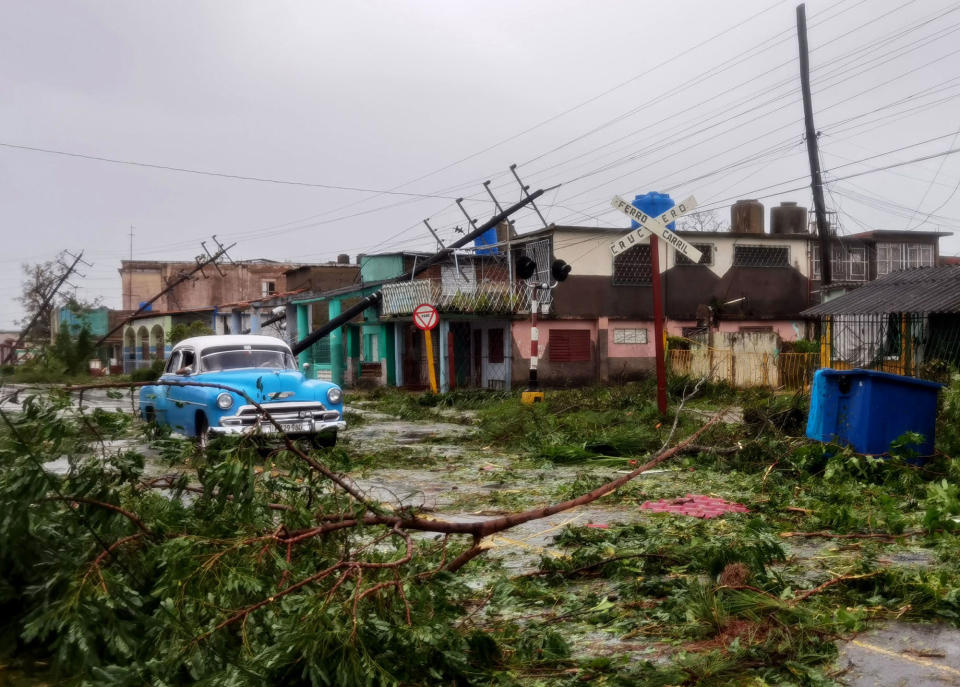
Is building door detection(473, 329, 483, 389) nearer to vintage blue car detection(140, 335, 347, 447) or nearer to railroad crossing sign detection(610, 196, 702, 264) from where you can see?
vintage blue car detection(140, 335, 347, 447)

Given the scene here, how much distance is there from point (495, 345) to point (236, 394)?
64.1ft

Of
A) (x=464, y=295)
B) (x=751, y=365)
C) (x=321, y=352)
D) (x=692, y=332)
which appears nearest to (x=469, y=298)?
(x=464, y=295)

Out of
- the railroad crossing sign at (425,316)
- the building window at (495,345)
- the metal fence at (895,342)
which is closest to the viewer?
the metal fence at (895,342)

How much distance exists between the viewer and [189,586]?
4164 mm

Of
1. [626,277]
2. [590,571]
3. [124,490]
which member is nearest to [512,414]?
[590,571]

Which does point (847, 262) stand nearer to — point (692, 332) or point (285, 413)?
point (692, 332)

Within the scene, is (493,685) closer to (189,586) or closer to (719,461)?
(189,586)

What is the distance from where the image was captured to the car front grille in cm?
1267

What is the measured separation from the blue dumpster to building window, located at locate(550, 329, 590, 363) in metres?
20.7

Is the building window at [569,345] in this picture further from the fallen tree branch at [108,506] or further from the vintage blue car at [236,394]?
the fallen tree branch at [108,506]

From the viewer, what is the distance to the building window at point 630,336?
31031mm

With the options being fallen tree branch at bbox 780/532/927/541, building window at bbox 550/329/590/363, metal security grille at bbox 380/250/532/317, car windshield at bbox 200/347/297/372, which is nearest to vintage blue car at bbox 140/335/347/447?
car windshield at bbox 200/347/297/372

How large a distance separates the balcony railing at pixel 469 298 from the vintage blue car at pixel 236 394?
44.7 feet

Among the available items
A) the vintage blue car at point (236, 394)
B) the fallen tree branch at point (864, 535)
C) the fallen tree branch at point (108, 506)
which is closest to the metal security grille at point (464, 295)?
the vintage blue car at point (236, 394)
